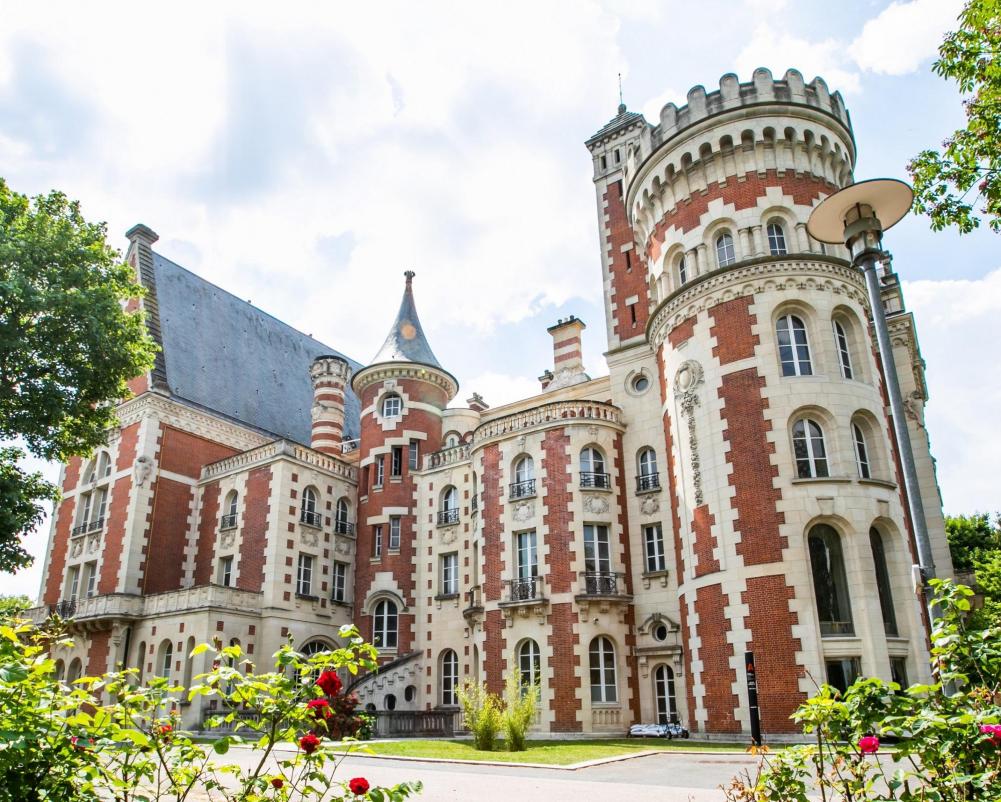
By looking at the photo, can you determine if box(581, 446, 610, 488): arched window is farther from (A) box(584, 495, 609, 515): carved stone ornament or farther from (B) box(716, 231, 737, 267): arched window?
(B) box(716, 231, 737, 267): arched window

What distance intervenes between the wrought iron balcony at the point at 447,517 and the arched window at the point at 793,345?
1507 centimetres

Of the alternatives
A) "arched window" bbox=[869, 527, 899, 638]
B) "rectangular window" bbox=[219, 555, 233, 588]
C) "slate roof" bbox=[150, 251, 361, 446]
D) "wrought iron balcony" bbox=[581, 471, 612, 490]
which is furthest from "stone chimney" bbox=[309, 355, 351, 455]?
"arched window" bbox=[869, 527, 899, 638]

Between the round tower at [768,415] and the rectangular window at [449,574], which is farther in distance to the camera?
the rectangular window at [449,574]

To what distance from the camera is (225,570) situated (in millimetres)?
33000

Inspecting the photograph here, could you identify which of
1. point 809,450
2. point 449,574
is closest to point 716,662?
point 809,450

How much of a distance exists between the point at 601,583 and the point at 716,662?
5.41 m

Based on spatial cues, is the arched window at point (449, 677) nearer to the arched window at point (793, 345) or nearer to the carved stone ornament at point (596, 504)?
the carved stone ornament at point (596, 504)

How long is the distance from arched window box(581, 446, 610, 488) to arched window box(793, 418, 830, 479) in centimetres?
739

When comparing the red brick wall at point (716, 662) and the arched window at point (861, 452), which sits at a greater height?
the arched window at point (861, 452)

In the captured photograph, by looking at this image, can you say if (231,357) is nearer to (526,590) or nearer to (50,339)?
(50,339)

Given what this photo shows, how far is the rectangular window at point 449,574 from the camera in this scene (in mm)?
31094

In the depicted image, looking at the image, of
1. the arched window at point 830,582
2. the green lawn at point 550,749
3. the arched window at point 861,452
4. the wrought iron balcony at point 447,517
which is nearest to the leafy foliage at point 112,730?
the green lawn at point 550,749

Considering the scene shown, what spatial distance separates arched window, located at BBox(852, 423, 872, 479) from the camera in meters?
21.9

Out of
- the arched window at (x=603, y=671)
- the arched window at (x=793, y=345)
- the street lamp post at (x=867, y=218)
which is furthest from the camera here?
the arched window at (x=603, y=671)
